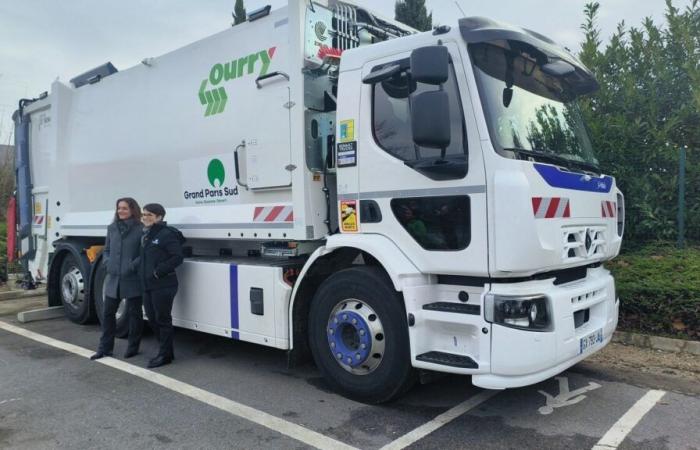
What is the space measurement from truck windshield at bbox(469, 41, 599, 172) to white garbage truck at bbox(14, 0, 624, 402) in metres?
0.02

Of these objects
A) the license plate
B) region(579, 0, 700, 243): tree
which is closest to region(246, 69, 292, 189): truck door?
the license plate

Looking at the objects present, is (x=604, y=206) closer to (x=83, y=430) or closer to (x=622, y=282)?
(x=622, y=282)

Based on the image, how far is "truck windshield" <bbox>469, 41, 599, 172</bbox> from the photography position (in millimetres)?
3748

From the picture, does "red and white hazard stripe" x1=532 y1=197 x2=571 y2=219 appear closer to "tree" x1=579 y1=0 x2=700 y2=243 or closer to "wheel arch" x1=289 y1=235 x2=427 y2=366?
"wheel arch" x1=289 y1=235 x2=427 y2=366

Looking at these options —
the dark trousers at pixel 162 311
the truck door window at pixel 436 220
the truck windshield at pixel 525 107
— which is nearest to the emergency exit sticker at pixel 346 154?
the truck door window at pixel 436 220

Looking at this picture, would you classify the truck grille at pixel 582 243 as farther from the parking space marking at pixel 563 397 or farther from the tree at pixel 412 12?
the tree at pixel 412 12

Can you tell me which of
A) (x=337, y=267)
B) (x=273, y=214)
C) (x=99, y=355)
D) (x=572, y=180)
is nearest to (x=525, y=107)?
(x=572, y=180)

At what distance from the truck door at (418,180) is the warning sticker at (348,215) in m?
Answer: 0.07

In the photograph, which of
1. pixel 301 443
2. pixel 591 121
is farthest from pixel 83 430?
pixel 591 121

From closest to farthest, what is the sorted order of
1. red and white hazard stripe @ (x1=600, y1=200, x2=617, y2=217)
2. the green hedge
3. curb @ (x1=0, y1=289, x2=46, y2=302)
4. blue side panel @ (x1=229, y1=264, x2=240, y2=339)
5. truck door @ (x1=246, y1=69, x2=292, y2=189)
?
red and white hazard stripe @ (x1=600, y1=200, x2=617, y2=217), truck door @ (x1=246, y1=69, x2=292, y2=189), blue side panel @ (x1=229, y1=264, x2=240, y2=339), the green hedge, curb @ (x1=0, y1=289, x2=46, y2=302)

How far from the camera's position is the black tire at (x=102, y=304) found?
21.8 feet

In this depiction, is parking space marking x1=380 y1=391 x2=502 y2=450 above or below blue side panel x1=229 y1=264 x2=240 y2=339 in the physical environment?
below

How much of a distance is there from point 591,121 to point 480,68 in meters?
4.57

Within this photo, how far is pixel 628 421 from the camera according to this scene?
3939 millimetres
